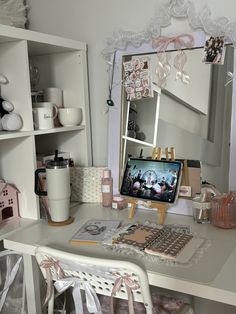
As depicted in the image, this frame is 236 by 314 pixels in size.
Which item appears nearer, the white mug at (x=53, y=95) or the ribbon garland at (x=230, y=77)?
the ribbon garland at (x=230, y=77)

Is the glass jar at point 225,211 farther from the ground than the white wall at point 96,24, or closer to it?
closer to it

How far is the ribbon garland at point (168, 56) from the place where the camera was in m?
1.35

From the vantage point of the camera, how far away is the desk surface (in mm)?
900

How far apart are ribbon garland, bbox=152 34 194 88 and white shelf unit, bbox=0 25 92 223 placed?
37 centimetres

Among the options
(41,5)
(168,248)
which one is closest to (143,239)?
(168,248)

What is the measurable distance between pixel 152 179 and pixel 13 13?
37.3 inches

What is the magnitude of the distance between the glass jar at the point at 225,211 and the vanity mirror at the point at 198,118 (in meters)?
0.10

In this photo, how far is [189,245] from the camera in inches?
43.4

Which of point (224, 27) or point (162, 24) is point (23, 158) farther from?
point (224, 27)

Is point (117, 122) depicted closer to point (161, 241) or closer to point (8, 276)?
point (161, 241)

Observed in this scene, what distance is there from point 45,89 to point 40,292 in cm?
86

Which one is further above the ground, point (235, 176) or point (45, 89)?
point (45, 89)

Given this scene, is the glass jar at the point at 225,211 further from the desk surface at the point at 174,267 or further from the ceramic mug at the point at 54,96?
the ceramic mug at the point at 54,96

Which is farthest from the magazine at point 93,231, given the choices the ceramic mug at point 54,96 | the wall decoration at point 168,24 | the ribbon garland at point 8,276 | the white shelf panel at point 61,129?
the wall decoration at point 168,24
